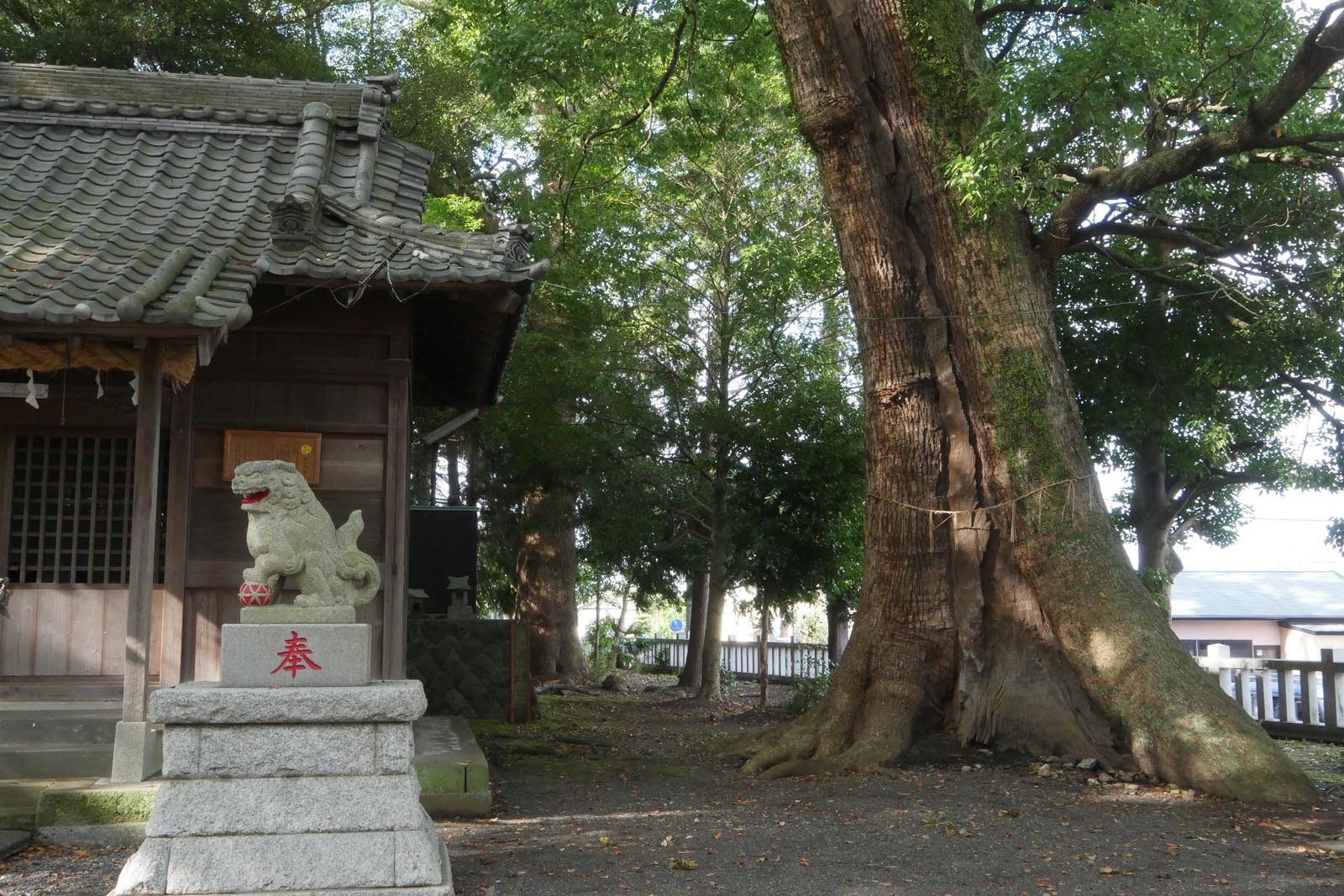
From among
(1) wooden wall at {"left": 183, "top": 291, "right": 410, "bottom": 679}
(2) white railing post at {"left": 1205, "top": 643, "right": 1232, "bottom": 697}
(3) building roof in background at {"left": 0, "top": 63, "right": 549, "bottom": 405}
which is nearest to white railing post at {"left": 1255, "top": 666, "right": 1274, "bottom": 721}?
(2) white railing post at {"left": 1205, "top": 643, "right": 1232, "bottom": 697}

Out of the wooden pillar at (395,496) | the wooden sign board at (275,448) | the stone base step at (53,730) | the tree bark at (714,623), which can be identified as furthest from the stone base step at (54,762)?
the tree bark at (714,623)

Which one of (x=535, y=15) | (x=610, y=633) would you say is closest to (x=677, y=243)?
(x=535, y=15)

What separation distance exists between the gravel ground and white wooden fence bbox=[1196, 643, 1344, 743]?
536 centimetres

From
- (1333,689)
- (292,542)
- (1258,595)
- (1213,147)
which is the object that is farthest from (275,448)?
(1258,595)

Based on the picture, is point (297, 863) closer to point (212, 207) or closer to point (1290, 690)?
point (212, 207)

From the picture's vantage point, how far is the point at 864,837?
6.95 m

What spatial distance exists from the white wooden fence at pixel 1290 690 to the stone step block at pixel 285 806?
10.5 meters

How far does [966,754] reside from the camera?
953cm

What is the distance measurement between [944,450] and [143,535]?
6562mm

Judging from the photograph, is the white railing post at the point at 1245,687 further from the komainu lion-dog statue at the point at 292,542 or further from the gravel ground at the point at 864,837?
the komainu lion-dog statue at the point at 292,542

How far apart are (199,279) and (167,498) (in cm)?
201

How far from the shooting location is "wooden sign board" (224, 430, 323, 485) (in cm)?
797

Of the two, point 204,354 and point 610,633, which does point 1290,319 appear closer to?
point 204,354

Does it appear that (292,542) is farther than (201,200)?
No
